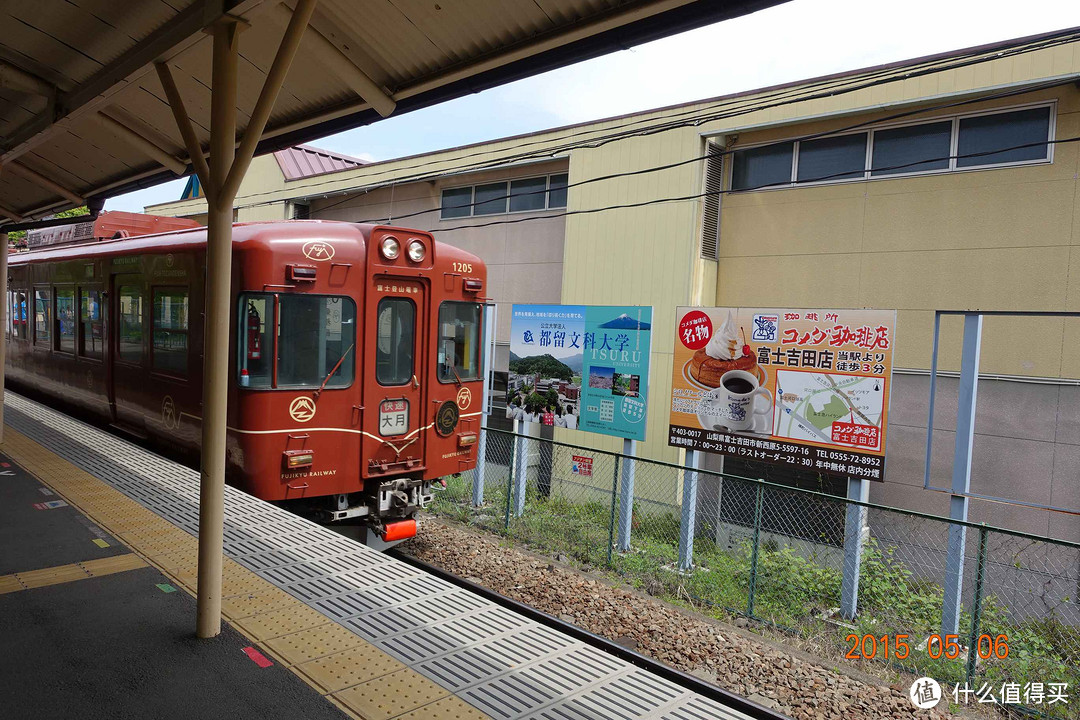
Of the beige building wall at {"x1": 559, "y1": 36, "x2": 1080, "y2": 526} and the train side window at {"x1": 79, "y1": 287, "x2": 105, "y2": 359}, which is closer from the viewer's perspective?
the beige building wall at {"x1": 559, "y1": 36, "x2": 1080, "y2": 526}

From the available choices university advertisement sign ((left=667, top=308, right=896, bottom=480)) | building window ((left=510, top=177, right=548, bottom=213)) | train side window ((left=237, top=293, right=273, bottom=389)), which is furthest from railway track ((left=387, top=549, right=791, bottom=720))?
building window ((left=510, top=177, right=548, bottom=213))

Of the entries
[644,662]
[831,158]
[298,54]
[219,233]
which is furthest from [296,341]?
[831,158]

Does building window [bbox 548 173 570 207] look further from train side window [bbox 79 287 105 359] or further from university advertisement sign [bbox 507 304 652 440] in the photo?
train side window [bbox 79 287 105 359]

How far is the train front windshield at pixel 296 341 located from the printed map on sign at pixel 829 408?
4.50 metres

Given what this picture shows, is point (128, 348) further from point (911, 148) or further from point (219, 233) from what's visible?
point (911, 148)

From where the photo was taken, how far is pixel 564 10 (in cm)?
341

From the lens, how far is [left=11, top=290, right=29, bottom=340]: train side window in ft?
39.1

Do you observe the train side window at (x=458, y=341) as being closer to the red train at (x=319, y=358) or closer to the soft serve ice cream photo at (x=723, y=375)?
the red train at (x=319, y=358)

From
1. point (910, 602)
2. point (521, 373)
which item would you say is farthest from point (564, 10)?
point (521, 373)

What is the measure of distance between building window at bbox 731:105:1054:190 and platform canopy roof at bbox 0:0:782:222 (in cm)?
650

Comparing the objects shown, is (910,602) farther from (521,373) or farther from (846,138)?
(846,138)

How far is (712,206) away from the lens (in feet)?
38.4

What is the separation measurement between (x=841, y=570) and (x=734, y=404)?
208cm

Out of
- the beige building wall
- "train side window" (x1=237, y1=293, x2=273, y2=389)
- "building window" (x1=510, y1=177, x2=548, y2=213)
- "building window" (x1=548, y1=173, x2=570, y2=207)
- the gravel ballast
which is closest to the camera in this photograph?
the gravel ballast
